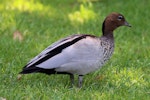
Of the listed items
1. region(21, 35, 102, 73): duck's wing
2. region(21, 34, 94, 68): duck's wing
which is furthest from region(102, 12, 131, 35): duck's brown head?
region(21, 34, 94, 68): duck's wing

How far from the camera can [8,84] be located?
19.2ft

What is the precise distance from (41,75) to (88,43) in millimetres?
787

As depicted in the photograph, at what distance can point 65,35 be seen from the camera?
8.06 m

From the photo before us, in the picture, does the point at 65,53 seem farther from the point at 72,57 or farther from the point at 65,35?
the point at 65,35

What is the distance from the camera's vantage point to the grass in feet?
18.3

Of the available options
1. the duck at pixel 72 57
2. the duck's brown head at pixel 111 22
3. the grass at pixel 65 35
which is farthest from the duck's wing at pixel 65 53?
the duck's brown head at pixel 111 22

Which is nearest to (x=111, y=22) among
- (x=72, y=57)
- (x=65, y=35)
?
(x=72, y=57)

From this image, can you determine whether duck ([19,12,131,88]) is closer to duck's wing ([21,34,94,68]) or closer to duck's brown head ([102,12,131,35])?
duck's wing ([21,34,94,68])

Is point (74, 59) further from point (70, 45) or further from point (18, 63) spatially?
point (18, 63)

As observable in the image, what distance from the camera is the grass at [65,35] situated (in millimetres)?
5566

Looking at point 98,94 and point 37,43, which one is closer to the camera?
point 98,94

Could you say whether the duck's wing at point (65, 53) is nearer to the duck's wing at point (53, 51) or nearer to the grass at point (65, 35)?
the duck's wing at point (53, 51)

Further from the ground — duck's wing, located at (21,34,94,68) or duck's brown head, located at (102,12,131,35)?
duck's brown head, located at (102,12,131,35)

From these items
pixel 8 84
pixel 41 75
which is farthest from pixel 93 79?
pixel 8 84
